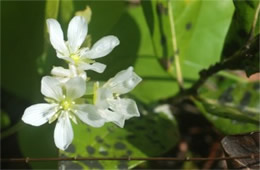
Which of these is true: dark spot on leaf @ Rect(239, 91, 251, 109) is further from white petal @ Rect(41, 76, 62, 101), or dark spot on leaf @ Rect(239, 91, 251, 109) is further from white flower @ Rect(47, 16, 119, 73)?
white petal @ Rect(41, 76, 62, 101)

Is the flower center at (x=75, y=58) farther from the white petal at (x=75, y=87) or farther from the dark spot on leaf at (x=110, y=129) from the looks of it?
the dark spot on leaf at (x=110, y=129)

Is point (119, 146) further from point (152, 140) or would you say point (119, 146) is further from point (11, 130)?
point (11, 130)

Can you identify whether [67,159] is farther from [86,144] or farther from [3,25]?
[3,25]

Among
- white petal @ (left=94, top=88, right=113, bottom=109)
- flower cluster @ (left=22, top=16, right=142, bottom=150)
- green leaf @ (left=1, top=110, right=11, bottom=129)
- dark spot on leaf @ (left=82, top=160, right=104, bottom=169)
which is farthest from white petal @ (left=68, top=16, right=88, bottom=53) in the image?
green leaf @ (left=1, top=110, right=11, bottom=129)

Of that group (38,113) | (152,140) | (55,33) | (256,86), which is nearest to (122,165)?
(152,140)

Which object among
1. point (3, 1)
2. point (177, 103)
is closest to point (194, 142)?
point (177, 103)

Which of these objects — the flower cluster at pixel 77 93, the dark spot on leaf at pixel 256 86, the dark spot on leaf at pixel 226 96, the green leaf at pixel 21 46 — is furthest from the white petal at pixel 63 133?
the dark spot on leaf at pixel 256 86
